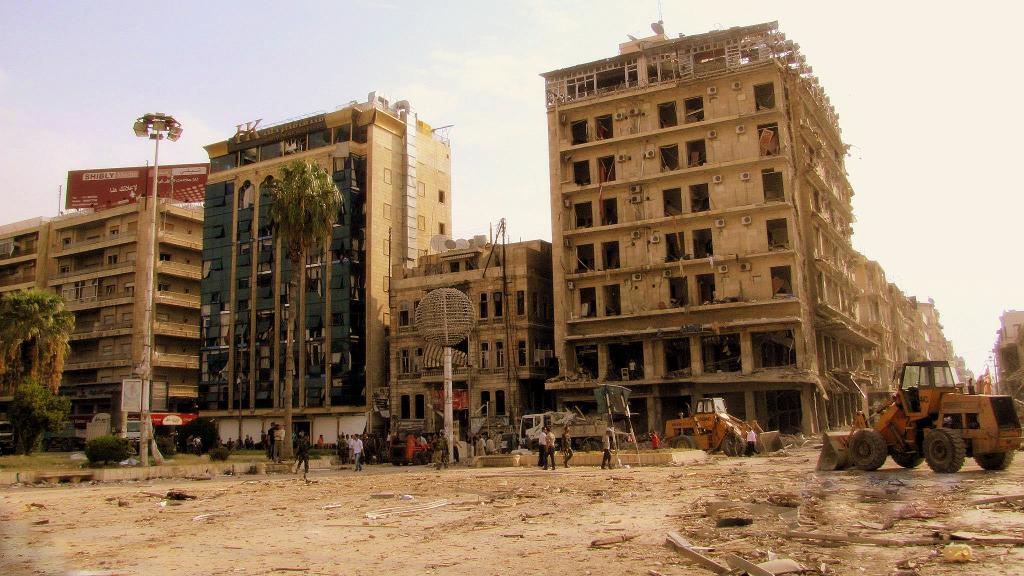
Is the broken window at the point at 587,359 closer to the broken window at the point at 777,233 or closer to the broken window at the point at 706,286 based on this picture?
the broken window at the point at 706,286

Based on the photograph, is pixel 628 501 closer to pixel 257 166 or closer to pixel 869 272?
pixel 257 166

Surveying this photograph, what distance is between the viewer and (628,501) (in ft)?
58.0

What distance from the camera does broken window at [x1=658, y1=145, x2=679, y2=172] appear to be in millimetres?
56719

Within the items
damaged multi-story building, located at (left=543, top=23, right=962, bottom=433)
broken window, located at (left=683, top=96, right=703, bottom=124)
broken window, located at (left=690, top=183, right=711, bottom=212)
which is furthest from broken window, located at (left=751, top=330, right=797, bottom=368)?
broken window, located at (left=683, top=96, right=703, bottom=124)

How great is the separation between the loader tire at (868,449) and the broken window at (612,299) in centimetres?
3273

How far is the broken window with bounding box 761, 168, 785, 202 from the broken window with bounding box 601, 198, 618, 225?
10.0 m

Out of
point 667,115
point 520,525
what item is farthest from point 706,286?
point 520,525

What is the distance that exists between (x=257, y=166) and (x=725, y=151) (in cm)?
4045

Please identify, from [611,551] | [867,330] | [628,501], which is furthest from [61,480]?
[867,330]

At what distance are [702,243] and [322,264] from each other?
30457 mm

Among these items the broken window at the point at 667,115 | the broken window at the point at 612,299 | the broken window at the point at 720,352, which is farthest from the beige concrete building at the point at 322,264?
the broken window at the point at 720,352

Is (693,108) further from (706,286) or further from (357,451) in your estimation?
(357,451)

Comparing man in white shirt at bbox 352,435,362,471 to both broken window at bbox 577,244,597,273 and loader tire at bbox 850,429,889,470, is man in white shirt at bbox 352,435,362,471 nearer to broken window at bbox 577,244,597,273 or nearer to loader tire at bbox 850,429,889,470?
loader tire at bbox 850,429,889,470

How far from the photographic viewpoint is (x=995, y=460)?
2200 centimetres
